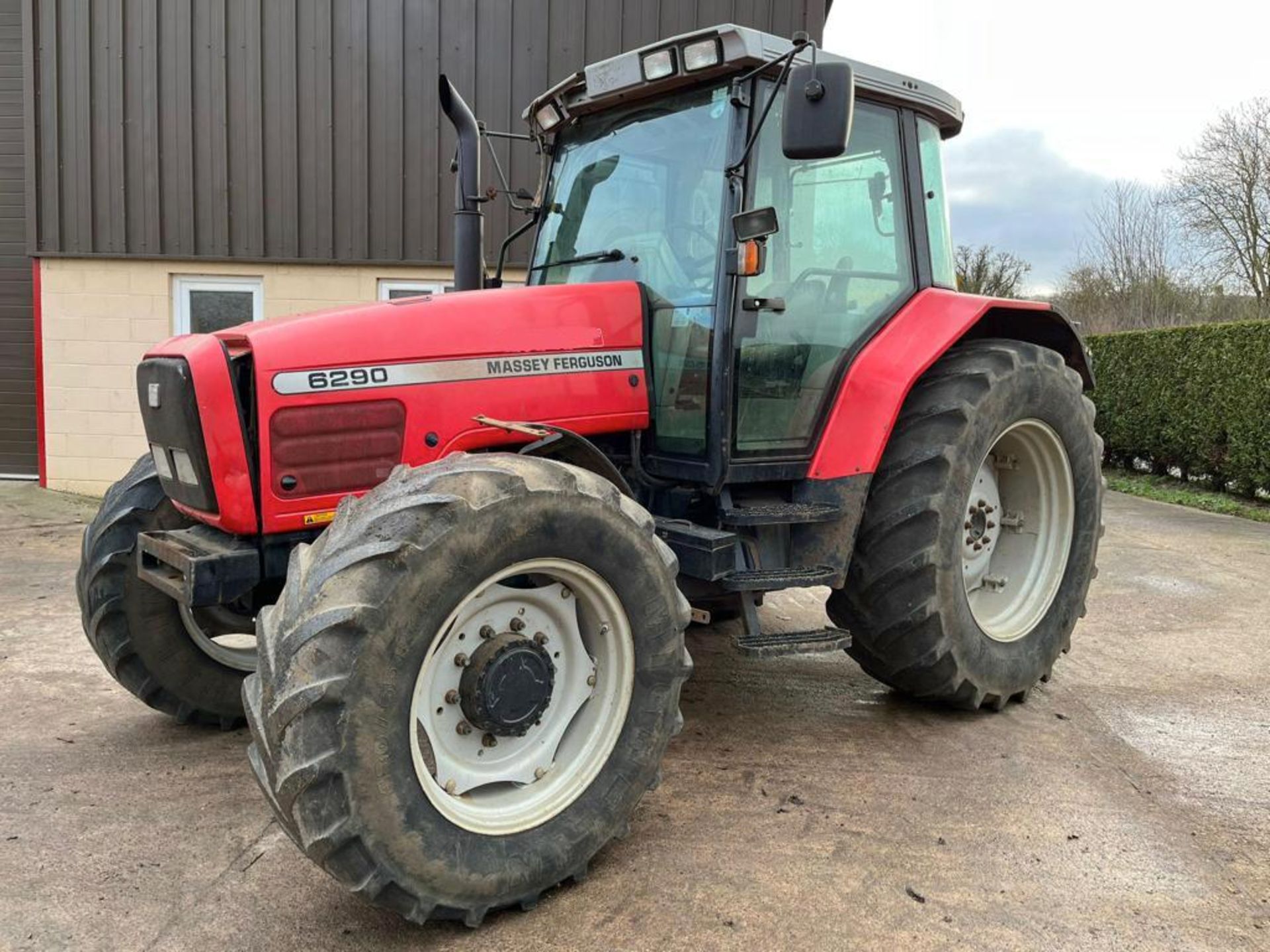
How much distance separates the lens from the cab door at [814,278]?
328 centimetres

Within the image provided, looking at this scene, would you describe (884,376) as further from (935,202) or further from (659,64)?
(659,64)

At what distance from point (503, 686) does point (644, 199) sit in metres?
1.81

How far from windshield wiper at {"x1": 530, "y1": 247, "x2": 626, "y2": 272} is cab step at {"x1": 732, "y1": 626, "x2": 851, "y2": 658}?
1365 mm

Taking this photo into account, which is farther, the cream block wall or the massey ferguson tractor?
the cream block wall

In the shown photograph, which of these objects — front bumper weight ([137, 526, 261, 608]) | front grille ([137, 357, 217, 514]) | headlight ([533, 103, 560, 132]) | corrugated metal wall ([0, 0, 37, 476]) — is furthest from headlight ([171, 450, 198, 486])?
corrugated metal wall ([0, 0, 37, 476])

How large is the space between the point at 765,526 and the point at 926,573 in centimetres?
56

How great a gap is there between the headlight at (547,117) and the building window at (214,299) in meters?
5.59

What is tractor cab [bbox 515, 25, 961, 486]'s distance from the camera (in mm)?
3182

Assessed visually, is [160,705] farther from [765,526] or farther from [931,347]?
[931,347]

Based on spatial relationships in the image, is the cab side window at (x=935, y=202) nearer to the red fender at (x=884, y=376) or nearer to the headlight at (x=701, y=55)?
the red fender at (x=884, y=376)

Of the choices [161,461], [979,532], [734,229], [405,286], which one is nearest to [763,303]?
[734,229]

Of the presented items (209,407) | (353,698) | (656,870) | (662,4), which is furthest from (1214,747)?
(662,4)

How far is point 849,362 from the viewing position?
351cm

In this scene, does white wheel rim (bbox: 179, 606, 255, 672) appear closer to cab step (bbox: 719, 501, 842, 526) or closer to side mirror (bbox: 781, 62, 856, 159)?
cab step (bbox: 719, 501, 842, 526)
